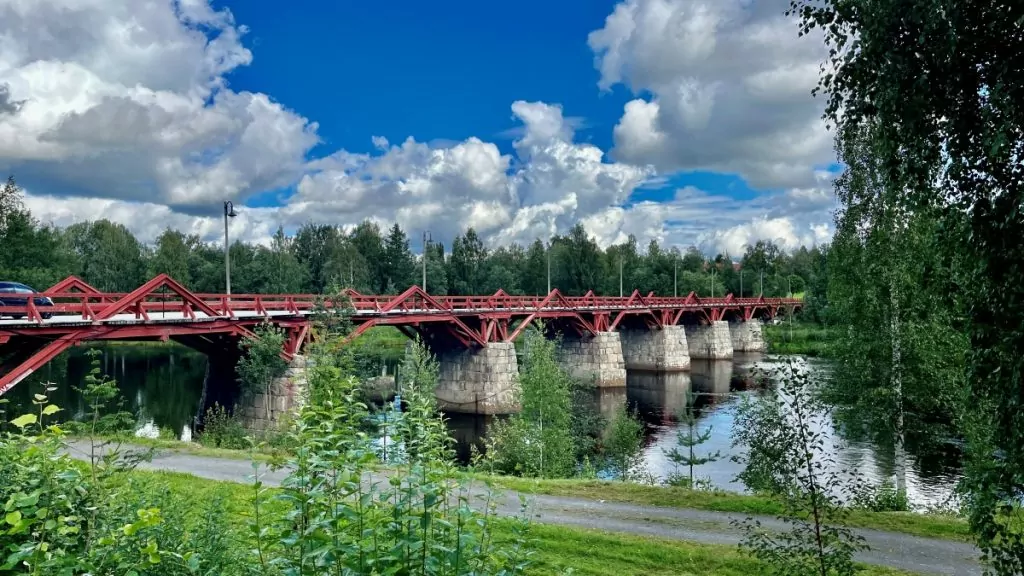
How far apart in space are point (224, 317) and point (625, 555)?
21625mm

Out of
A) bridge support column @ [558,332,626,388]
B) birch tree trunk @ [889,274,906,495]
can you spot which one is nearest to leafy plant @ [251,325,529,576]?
birch tree trunk @ [889,274,906,495]

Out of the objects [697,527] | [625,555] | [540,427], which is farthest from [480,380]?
[625,555]

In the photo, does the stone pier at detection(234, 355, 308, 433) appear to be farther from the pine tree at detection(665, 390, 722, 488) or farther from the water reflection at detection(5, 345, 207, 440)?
the pine tree at detection(665, 390, 722, 488)

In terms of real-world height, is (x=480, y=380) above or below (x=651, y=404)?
above

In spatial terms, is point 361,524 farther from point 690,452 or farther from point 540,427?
point 690,452

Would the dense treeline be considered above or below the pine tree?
above

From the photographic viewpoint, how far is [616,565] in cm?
1134

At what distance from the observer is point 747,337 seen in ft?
311

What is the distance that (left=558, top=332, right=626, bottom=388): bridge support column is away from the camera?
5931 cm

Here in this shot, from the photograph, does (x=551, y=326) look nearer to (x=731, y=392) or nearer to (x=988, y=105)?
(x=731, y=392)

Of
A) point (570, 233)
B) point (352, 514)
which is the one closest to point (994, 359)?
point (352, 514)

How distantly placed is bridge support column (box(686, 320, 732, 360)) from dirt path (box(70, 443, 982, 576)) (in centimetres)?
7226

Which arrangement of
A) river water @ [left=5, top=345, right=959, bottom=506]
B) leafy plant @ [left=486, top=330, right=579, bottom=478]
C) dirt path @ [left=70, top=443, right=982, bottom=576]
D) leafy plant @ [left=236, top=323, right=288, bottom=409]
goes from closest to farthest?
dirt path @ [left=70, top=443, right=982, bottom=576]
leafy plant @ [left=486, top=330, right=579, bottom=478]
river water @ [left=5, top=345, right=959, bottom=506]
leafy plant @ [left=236, top=323, right=288, bottom=409]

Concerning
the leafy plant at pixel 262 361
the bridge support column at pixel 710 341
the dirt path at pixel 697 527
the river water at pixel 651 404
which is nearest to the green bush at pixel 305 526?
→ the dirt path at pixel 697 527
